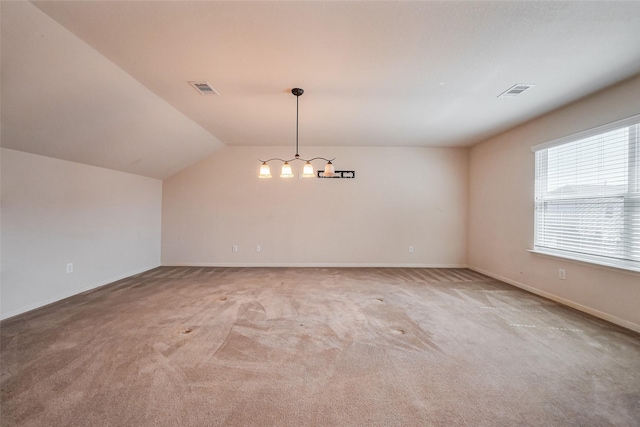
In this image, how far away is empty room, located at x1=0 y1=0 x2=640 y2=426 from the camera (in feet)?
5.41

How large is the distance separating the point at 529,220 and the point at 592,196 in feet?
3.00

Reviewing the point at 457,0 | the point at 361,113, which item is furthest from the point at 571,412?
the point at 361,113

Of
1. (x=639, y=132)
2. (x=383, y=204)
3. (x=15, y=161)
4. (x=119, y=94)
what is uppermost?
(x=119, y=94)

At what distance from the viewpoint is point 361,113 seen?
3488 millimetres

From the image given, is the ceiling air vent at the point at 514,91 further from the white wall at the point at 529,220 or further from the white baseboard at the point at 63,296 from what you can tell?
the white baseboard at the point at 63,296

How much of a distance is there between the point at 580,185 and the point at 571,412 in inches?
112

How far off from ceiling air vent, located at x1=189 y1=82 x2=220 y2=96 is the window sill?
15.9 feet

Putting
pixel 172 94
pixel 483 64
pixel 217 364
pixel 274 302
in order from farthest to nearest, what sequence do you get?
1. pixel 274 302
2. pixel 172 94
3. pixel 483 64
4. pixel 217 364

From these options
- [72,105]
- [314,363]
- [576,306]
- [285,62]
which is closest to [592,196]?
[576,306]

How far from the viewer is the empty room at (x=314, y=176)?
1.65m

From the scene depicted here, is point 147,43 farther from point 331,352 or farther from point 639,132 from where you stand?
point 639,132

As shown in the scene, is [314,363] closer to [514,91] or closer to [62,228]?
[514,91]

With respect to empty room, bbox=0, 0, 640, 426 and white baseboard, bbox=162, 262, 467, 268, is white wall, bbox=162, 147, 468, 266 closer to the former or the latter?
white baseboard, bbox=162, 262, 467, 268

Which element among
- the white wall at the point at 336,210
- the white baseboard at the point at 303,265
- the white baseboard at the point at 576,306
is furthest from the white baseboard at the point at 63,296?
the white baseboard at the point at 576,306
